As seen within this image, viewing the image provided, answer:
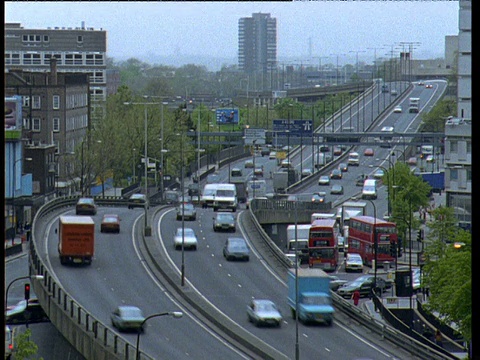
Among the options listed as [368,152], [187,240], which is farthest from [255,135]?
[187,240]

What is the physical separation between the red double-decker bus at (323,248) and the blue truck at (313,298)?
1408cm

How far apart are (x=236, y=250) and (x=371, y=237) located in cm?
835

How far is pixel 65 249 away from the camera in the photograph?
116ft

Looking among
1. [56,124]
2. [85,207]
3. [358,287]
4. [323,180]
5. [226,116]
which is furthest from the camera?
[226,116]

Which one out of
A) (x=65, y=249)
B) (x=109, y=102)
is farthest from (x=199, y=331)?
(x=109, y=102)

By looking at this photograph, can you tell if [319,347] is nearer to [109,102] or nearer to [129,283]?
[129,283]

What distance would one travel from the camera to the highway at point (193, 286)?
24859 mm

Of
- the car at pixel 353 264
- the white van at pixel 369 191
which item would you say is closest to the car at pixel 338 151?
the white van at pixel 369 191

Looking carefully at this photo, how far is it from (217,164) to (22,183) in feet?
111

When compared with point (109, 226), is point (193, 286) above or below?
→ below

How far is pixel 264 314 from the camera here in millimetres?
27578

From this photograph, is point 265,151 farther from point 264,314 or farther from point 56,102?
point 264,314

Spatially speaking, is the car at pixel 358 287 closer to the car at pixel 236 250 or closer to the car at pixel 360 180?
the car at pixel 236 250

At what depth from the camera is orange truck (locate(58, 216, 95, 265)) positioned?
34.4 meters
